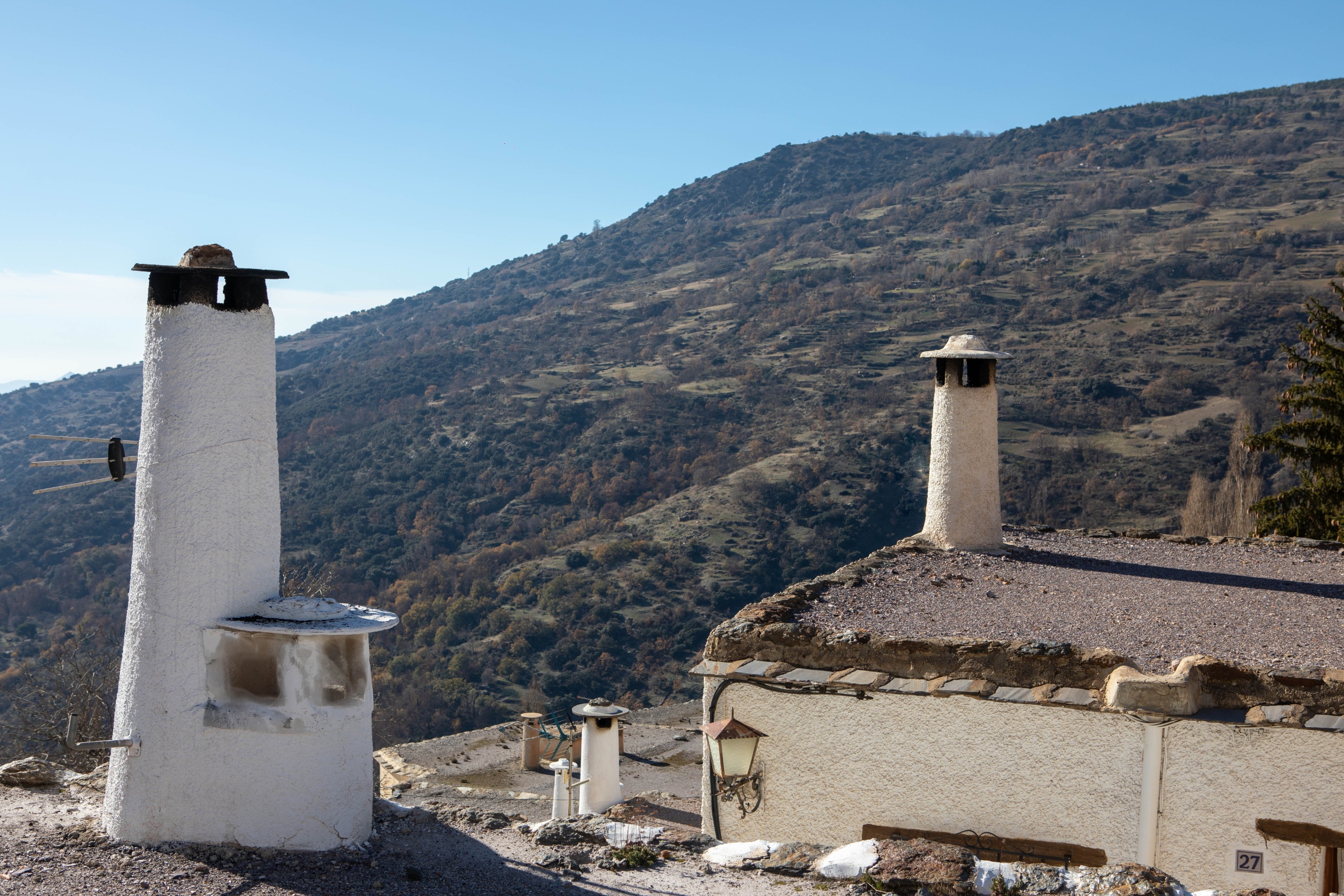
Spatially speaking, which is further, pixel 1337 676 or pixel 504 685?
pixel 504 685

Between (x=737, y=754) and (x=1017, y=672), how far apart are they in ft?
6.48

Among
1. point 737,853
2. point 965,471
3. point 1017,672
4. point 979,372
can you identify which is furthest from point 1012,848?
point 979,372

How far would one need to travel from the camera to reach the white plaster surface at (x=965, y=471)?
40.1 feet

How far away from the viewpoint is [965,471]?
40.1ft

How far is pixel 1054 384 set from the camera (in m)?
62.8

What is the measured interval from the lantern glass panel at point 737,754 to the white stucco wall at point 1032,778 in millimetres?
159

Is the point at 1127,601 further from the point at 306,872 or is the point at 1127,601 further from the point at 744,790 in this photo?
the point at 306,872

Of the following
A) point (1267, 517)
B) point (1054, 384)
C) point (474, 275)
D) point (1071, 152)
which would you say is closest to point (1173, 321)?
point (1054, 384)

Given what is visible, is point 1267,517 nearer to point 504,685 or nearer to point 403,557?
point 504,685

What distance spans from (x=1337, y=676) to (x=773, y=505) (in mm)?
50401

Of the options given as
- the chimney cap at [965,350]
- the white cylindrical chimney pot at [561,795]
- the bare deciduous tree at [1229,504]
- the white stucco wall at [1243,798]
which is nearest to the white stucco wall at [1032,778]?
the white stucco wall at [1243,798]

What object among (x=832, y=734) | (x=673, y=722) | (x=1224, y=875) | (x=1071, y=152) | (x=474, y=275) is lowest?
(x=673, y=722)

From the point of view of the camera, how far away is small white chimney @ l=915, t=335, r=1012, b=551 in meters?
12.2

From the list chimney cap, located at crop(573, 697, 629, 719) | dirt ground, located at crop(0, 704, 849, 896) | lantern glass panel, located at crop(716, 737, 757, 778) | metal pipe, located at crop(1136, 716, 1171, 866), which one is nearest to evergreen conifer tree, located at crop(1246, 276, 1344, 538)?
chimney cap, located at crop(573, 697, 629, 719)
